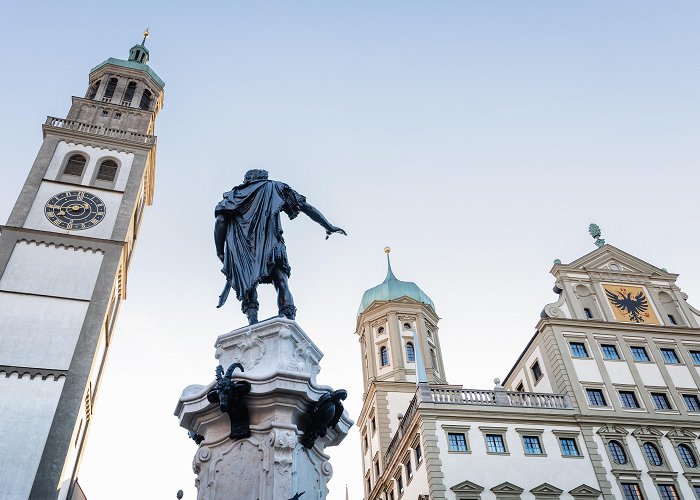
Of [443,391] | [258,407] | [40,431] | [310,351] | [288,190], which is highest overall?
[443,391]

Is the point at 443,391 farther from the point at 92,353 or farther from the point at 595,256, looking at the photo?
the point at 92,353

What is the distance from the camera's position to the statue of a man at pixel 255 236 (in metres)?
8.13

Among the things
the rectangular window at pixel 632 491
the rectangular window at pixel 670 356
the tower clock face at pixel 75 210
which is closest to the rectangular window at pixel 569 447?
the rectangular window at pixel 632 491

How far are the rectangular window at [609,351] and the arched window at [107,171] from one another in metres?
29.4

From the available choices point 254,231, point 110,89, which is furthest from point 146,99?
point 254,231

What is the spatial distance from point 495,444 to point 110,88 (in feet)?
115

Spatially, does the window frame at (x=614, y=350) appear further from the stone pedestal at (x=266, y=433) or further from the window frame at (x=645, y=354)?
the stone pedestal at (x=266, y=433)

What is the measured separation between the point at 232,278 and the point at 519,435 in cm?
2347

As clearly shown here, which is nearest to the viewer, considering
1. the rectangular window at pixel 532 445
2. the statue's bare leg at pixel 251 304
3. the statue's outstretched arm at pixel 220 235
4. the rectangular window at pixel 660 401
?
the statue's bare leg at pixel 251 304

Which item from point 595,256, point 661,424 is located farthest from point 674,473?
point 595,256

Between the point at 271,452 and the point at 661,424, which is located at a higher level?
the point at 661,424

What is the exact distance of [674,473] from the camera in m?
27.4

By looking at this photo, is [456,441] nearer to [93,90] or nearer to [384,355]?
[384,355]

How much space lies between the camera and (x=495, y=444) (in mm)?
27828
